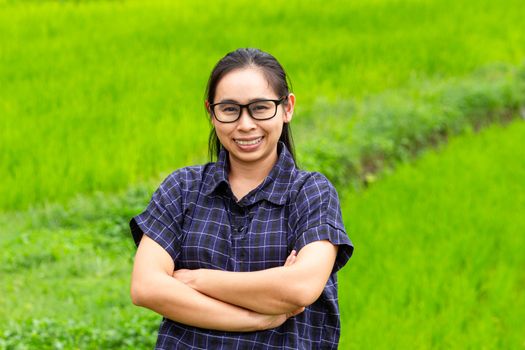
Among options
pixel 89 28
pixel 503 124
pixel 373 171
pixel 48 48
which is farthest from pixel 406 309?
pixel 89 28

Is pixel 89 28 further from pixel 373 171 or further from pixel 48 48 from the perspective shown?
pixel 373 171

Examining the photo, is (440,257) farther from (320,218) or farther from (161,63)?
(161,63)

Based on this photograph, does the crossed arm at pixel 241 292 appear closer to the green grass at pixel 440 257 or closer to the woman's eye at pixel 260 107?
the woman's eye at pixel 260 107

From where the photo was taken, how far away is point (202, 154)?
5.70m

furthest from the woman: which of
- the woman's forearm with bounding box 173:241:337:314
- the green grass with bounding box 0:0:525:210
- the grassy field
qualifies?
the green grass with bounding box 0:0:525:210

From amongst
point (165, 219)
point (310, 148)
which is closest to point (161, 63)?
point (310, 148)

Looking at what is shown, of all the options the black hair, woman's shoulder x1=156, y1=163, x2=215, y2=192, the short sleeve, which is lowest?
the short sleeve

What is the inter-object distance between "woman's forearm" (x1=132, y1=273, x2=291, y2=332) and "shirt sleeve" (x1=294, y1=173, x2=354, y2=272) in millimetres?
201

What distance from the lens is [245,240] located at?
2234mm

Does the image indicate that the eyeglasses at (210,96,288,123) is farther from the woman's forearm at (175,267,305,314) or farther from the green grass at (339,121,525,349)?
the green grass at (339,121,525,349)

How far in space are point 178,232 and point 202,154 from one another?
341cm

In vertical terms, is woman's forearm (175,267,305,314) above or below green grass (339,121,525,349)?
above

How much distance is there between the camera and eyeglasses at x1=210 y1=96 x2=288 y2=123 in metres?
2.25

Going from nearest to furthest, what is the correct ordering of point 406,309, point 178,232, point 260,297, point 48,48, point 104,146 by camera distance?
point 260,297 → point 178,232 → point 406,309 → point 104,146 → point 48,48
